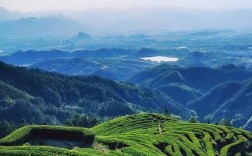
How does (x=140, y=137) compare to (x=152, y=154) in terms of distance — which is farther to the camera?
(x=140, y=137)

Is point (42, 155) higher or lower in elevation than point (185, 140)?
higher

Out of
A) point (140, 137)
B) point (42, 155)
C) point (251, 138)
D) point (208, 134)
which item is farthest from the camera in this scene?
point (251, 138)

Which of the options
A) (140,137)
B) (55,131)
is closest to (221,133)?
(140,137)

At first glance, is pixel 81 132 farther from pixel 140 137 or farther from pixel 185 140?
pixel 185 140

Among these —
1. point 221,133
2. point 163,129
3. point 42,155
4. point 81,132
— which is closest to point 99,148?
point 81,132

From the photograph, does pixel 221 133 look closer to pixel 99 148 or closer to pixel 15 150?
pixel 99 148

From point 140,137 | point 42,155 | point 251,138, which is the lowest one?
point 251,138

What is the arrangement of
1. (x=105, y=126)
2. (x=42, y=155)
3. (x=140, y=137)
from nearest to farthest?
(x=42, y=155) < (x=140, y=137) < (x=105, y=126)
